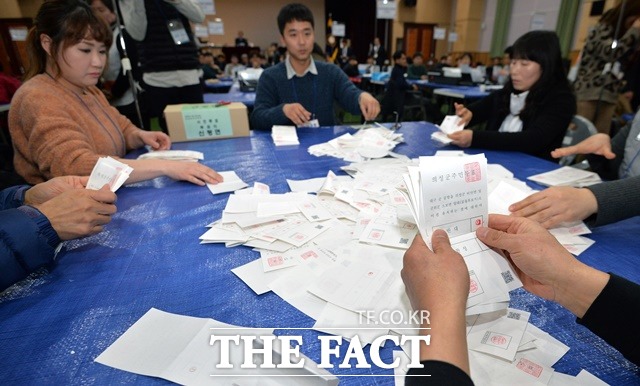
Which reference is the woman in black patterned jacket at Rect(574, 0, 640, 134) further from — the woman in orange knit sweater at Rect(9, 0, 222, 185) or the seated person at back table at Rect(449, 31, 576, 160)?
the woman in orange knit sweater at Rect(9, 0, 222, 185)

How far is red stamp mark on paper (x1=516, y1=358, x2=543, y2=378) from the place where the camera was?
53 centimetres

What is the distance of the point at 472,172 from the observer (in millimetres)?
670

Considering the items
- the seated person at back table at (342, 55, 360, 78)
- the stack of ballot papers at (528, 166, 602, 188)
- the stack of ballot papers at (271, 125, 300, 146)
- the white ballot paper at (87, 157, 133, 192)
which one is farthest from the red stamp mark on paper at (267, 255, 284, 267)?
the seated person at back table at (342, 55, 360, 78)

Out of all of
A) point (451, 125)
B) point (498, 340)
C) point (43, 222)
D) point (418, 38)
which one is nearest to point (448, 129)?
point (451, 125)

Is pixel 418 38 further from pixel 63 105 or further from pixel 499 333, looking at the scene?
pixel 499 333

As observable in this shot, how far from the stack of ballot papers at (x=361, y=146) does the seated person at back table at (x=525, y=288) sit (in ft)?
3.21

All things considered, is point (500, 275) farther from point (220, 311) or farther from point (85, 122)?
point (85, 122)

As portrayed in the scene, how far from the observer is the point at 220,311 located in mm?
679

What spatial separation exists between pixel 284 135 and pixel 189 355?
1565mm

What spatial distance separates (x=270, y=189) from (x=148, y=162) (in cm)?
52

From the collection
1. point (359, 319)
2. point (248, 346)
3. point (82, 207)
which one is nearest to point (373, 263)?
point (359, 319)

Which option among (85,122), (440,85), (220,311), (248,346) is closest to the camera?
(248,346)

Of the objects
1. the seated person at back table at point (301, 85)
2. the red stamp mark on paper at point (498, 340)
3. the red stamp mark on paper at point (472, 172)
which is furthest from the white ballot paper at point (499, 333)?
the seated person at back table at point (301, 85)

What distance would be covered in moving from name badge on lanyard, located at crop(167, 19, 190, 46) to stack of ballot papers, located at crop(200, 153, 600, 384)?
2028 mm
